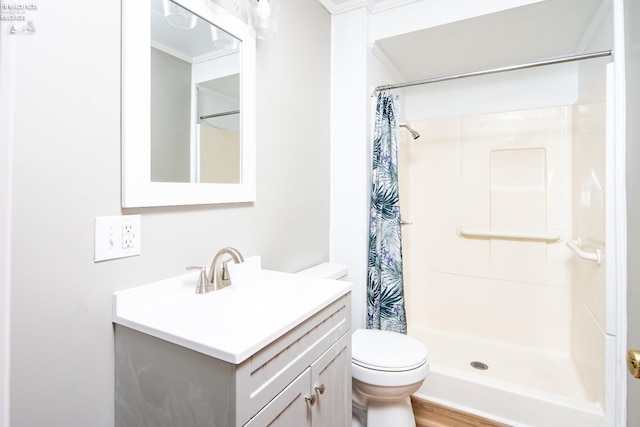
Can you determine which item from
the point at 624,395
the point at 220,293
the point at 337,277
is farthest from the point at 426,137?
the point at 220,293

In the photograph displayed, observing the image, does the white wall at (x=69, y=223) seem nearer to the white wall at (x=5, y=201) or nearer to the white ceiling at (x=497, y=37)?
the white wall at (x=5, y=201)

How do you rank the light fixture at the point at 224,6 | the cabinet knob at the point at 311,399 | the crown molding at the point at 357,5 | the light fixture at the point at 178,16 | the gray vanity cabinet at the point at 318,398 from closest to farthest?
the gray vanity cabinet at the point at 318,398 < the cabinet knob at the point at 311,399 < the light fixture at the point at 178,16 < the light fixture at the point at 224,6 < the crown molding at the point at 357,5

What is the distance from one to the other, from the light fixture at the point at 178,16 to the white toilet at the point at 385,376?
1217mm

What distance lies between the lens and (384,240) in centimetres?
199

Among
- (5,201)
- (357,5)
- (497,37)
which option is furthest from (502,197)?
(5,201)

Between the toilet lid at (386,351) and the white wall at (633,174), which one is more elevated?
the white wall at (633,174)

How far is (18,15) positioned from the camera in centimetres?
74

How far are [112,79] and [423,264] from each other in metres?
2.55

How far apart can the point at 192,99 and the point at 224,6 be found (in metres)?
0.39

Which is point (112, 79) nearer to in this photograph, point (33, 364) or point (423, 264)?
point (33, 364)

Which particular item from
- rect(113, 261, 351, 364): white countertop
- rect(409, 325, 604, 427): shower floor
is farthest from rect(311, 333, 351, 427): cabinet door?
rect(409, 325, 604, 427): shower floor

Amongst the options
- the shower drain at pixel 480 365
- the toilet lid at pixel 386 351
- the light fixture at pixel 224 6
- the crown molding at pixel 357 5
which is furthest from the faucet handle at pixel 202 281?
the shower drain at pixel 480 365

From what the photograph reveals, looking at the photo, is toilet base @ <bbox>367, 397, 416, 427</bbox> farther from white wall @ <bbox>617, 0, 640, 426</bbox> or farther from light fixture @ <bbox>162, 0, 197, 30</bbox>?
light fixture @ <bbox>162, 0, 197, 30</bbox>

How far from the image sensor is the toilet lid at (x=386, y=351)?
147 cm
